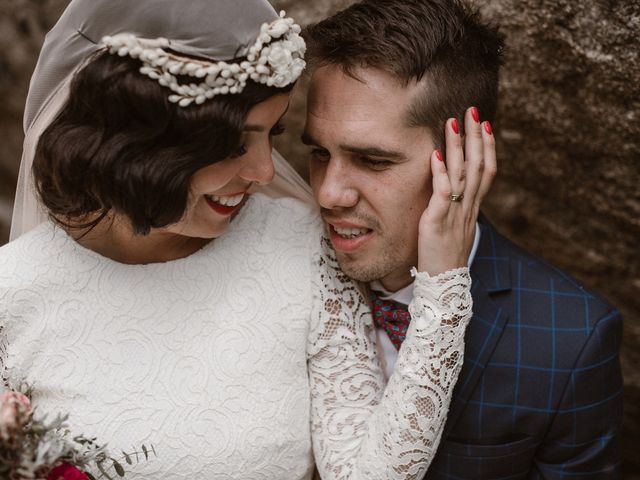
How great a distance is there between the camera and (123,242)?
6.72 ft

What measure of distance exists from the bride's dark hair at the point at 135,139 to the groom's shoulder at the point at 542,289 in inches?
35.4

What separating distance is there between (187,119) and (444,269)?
78 cm

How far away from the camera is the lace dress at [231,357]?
75.3 inches

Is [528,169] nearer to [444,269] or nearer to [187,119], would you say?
[444,269]

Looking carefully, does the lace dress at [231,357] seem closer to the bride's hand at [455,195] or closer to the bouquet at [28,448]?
the bride's hand at [455,195]

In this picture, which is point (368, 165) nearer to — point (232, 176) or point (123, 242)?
point (232, 176)

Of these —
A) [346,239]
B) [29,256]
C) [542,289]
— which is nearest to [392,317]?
[346,239]

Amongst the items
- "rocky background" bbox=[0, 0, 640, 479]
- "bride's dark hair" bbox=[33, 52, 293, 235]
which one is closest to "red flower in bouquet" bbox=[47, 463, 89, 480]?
"bride's dark hair" bbox=[33, 52, 293, 235]

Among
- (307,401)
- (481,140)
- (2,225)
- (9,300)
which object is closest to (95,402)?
(9,300)

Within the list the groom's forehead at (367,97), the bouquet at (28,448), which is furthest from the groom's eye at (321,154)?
the bouquet at (28,448)

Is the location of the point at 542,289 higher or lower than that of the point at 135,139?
lower

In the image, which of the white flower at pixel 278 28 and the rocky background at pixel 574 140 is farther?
the rocky background at pixel 574 140

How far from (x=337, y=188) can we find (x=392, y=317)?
0.48 metres

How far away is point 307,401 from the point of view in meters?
2.10
